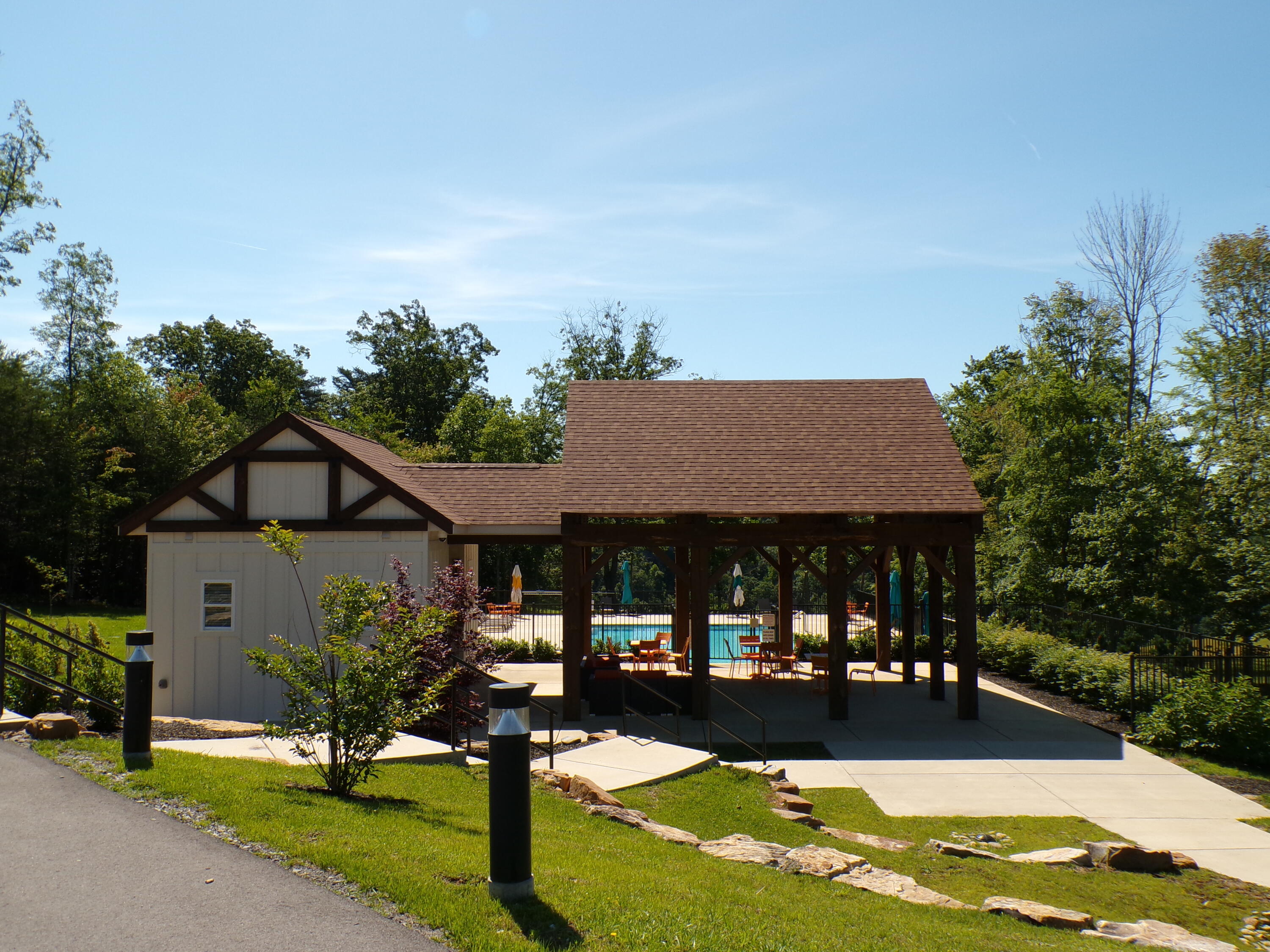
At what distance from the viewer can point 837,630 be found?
16406mm

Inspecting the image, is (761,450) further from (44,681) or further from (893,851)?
(44,681)

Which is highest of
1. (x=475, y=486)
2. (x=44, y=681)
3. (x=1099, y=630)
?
(x=475, y=486)

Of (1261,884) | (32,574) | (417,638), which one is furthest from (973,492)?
(32,574)

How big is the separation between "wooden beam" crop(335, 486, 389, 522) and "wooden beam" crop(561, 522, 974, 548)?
3306mm

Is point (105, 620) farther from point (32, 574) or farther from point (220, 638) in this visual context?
point (220, 638)

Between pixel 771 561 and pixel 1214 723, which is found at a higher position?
pixel 771 561

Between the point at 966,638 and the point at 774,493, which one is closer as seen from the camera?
the point at 966,638

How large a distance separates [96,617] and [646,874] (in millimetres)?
27926

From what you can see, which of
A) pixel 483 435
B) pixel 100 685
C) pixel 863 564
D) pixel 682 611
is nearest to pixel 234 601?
pixel 100 685

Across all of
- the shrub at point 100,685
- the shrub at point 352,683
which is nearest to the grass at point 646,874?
the shrub at point 352,683

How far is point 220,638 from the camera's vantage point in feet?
52.5

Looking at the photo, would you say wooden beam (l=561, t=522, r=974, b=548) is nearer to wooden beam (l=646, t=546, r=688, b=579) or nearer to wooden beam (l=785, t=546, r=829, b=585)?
wooden beam (l=646, t=546, r=688, b=579)

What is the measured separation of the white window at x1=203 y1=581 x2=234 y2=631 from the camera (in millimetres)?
16141

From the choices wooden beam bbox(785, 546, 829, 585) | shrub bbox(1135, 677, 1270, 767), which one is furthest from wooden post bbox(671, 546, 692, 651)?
shrub bbox(1135, 677, 1270, 767)
